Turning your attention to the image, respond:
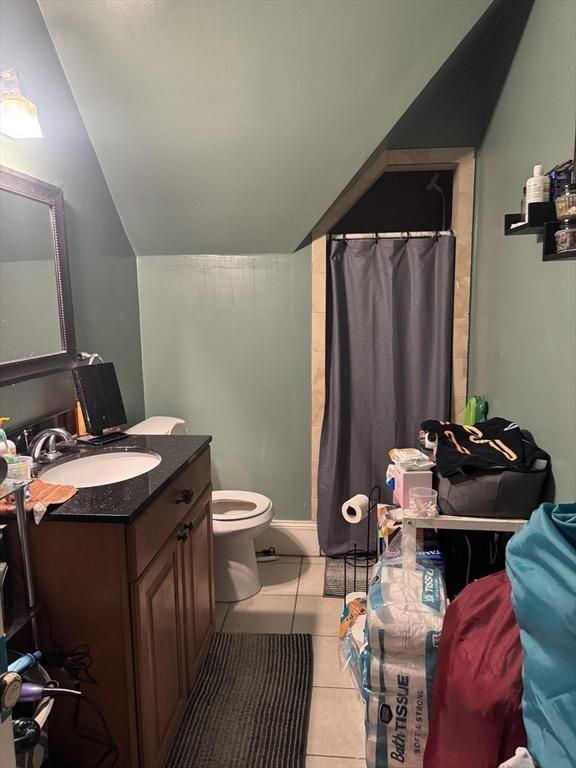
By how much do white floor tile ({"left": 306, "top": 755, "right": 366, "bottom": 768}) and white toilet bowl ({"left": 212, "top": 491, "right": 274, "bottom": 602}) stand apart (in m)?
0.92

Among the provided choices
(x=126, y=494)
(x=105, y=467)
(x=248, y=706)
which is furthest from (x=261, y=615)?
(x=126, y=494)

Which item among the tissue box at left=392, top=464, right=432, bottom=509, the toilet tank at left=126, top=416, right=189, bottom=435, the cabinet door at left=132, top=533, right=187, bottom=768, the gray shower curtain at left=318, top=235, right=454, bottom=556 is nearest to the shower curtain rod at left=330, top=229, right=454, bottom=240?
the gray shower curtain at left=318, top=235, right=454, bottom=556

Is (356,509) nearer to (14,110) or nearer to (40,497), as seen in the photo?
(40,497)

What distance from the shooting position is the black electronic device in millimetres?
2000

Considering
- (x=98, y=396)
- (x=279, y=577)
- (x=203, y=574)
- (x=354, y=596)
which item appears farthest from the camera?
(x=279, y=577)

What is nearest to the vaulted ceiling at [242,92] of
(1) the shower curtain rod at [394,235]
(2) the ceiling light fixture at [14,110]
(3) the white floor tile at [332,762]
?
(1) the shower curtain rod at [394,235]

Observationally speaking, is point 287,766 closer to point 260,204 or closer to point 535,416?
point 535,416

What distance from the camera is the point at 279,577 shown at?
2705 millimetres

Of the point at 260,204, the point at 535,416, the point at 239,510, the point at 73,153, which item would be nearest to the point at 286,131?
the point at 260,204

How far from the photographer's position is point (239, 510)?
267cm

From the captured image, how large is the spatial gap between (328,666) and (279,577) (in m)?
0.70

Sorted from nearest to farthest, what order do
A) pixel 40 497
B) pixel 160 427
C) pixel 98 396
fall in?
pixel 40 497
pixel 98 396
pixel 160 427

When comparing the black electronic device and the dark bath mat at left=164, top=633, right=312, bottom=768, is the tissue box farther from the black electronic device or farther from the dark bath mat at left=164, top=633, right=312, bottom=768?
the black electronic device

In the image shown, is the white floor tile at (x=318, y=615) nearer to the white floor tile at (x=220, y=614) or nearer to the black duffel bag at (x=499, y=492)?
the white floor tile at (x=220, y=614)
